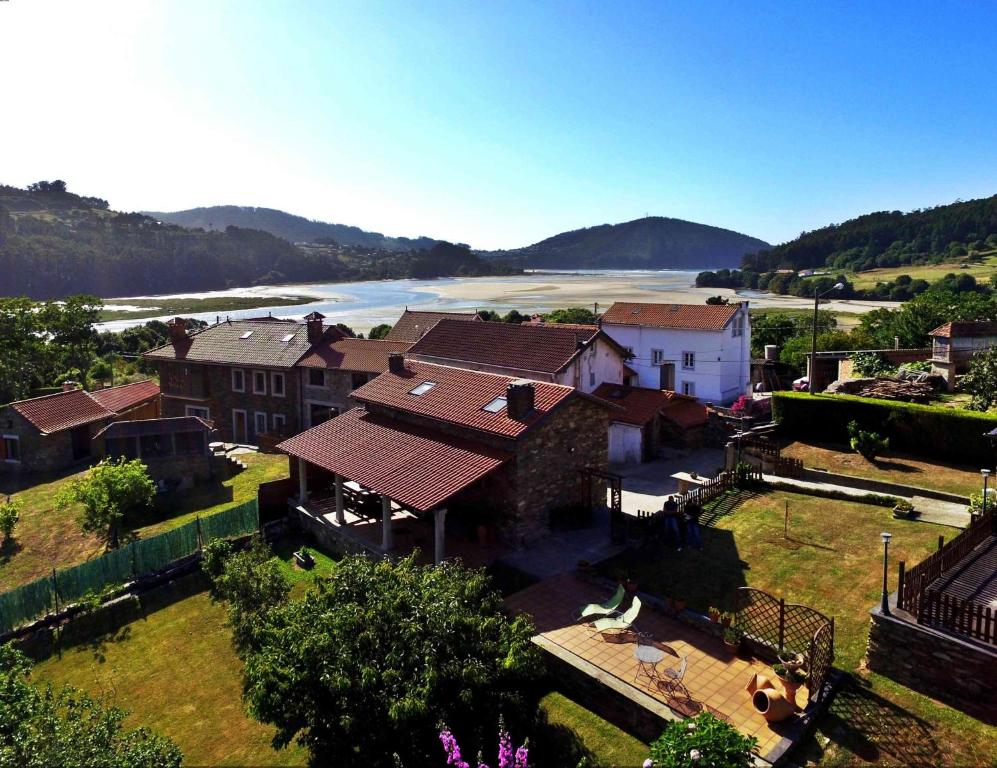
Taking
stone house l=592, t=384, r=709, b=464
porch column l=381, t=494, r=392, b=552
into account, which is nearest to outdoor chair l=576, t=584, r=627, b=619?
porch column l=381, t=494, r=392, b=552

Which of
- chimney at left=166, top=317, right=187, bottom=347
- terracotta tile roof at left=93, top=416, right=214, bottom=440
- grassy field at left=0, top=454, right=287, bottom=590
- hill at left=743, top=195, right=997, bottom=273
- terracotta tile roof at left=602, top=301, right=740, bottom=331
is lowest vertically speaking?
grassy field at left=0, top=454, right=287, bottom=590

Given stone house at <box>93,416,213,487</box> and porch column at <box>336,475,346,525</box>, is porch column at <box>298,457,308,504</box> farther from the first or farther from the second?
stone house at <box>93,416,213,487</box>

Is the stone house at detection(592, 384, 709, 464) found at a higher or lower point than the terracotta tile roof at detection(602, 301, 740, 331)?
lower

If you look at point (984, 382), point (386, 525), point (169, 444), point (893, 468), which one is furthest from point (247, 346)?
point (984, 382)

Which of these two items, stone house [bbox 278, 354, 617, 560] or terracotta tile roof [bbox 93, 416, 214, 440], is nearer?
stone house [bbox 278, 354, 617, 560]

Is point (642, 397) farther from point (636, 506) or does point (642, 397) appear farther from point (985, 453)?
point (985, 453)

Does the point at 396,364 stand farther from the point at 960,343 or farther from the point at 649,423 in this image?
the point at 960,343

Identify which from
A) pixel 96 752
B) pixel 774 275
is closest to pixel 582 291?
pixel 774 275

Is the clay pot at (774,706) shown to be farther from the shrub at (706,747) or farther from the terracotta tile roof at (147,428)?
the terracotta tile roof at (147,428)
